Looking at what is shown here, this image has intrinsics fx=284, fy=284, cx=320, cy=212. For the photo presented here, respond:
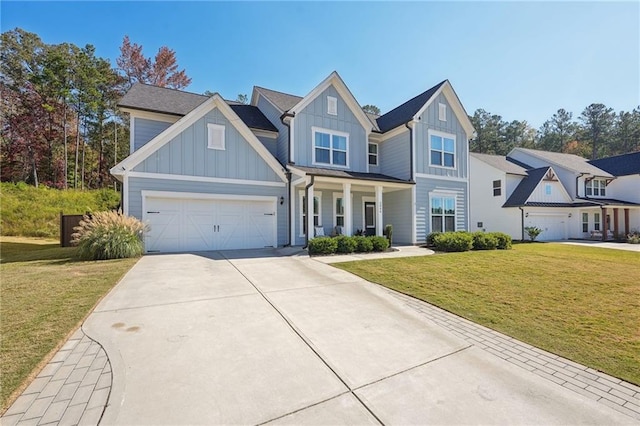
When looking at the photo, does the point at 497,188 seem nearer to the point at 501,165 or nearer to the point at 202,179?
the point at 501,165

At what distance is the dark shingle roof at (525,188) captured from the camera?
821 inches

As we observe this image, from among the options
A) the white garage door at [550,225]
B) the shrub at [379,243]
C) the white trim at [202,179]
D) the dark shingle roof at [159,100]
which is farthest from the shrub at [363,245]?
the white garage door at [550,225]

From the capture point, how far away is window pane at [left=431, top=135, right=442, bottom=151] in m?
15.7

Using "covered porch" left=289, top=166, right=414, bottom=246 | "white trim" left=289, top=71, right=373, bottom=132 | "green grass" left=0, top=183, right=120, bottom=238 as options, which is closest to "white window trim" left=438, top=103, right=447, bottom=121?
"white trim" left=289, top=71, right=373, bottom=132

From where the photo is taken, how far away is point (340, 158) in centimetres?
1470

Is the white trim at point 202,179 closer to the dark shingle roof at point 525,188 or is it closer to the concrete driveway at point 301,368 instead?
the concrete driveway at point 301,368

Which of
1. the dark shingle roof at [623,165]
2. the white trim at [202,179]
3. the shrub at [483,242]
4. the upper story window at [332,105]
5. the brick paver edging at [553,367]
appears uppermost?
the upper story window at [332,105]

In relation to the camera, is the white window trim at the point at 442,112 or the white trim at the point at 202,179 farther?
the white window trim at the point at 442,112

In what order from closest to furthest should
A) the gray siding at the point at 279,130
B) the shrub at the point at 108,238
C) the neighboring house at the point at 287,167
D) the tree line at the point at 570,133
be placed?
the shrub at the point at 108,238
the neighboring house at the point at 287,167
the gray siding at the point at 279,130
the tree line at the point at 570,133

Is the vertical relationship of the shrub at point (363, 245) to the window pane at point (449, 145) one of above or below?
below

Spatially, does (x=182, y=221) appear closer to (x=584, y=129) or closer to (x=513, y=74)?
(x=513, y=74)

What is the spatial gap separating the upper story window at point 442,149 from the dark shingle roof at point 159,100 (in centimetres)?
1268

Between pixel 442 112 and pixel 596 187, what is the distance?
2057 centimetres

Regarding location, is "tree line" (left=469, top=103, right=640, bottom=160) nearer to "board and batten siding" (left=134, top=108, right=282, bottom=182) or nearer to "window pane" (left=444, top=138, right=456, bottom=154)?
"window pane" (left=444, top=138, right=456, bottom=154)
